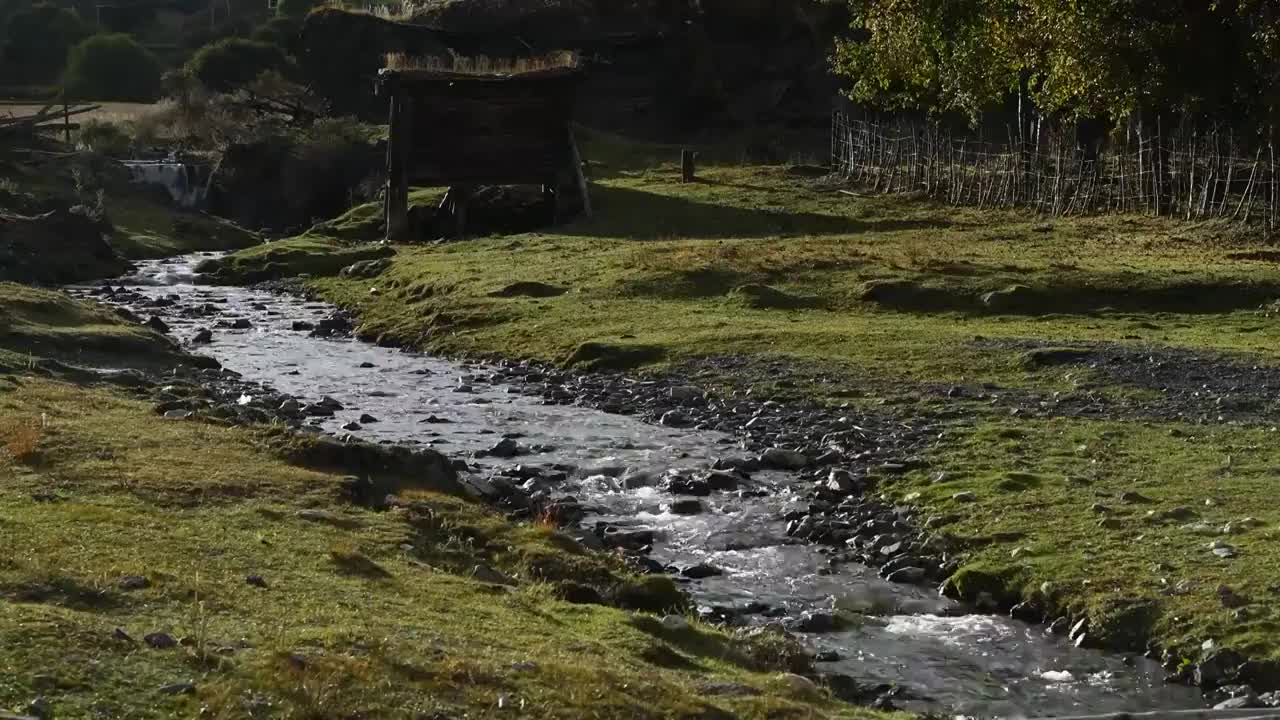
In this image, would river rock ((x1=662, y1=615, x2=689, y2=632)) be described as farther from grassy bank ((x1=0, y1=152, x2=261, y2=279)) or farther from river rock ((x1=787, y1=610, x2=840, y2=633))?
grassy bank ((x1=0, y1=152, x2=261, y2=279))

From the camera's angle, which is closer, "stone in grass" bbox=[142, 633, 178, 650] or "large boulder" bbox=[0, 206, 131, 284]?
"stone in grass" bbox=[142, 633, 178, 650]

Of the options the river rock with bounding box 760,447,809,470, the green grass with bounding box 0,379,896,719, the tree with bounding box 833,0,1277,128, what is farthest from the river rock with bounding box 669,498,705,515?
the tree with bounding box 833,0,1277,128

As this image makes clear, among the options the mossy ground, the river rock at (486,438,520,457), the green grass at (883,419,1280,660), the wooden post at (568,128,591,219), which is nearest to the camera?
the green grass at (883,419,1280,660)

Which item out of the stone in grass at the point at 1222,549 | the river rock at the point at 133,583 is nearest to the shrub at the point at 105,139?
the stone in grass at the point at 1222,549

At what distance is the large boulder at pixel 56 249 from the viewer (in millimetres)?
38938

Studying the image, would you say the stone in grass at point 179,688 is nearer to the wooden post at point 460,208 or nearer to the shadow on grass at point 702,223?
the shadow on grass at point 702,223

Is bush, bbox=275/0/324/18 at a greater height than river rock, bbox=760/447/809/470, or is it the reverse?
bush, bbox=275/0/324/18

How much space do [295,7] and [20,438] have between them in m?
102

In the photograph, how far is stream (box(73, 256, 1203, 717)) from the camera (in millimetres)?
11547

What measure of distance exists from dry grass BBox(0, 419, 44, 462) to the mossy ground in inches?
303

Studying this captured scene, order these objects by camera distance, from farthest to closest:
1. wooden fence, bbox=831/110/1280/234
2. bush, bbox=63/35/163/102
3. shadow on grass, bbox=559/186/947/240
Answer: bush, bbox=63/35/163/102 < shadow on grass, bbox=559/186/947/240 < wooden fence, bbox=831/110/1280/234

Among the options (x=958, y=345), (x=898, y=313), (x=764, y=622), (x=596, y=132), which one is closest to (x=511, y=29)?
(x=596, y=132)

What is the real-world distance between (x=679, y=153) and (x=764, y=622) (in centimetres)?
4790

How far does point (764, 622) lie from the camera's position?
42.2 feet
